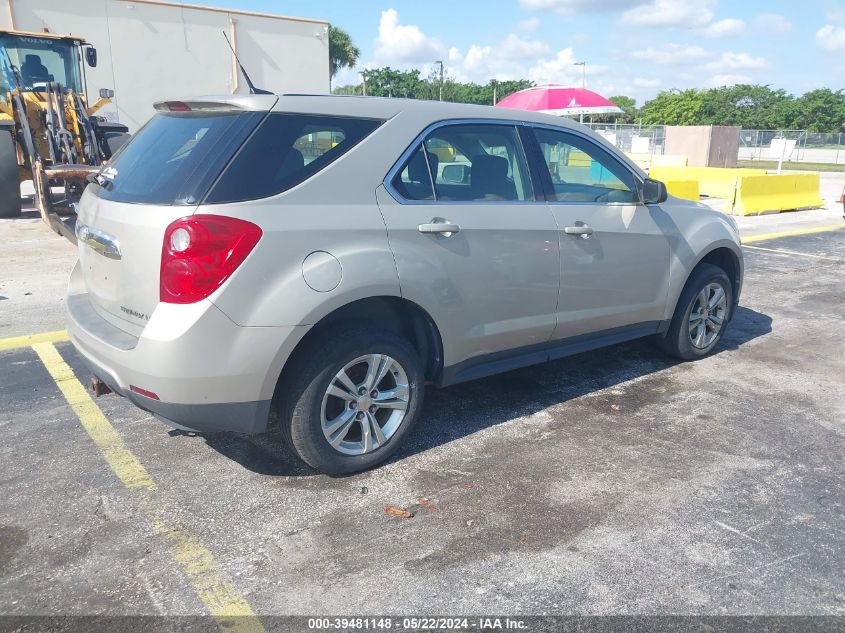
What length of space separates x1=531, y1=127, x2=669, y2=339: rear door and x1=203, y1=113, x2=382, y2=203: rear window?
138cm

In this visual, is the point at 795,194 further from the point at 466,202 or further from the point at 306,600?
the point at 306,600

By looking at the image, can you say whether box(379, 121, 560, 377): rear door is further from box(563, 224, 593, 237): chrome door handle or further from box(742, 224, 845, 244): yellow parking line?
box(742, 224, 845, 244): yellow parking line

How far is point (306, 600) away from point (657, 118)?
7047cm

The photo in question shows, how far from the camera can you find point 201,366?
2.95m

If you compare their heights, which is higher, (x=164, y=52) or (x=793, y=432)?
(x=164, y=52)

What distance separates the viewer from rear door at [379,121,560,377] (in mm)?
3498

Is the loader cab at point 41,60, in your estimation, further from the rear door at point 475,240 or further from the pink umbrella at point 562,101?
the rear door at point 475,240

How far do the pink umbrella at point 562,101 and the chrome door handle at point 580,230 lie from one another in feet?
53.3

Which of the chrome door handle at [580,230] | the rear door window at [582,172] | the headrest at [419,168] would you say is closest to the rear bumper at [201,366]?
the headrest at [419,168]

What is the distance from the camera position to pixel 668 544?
9.85 feet

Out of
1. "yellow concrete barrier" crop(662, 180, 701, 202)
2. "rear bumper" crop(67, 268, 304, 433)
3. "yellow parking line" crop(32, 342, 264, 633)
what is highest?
"yellow concrete barrier" crop(662, 180, 701, 202)

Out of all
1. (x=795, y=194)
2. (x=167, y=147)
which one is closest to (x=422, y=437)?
(x=167, y=147)

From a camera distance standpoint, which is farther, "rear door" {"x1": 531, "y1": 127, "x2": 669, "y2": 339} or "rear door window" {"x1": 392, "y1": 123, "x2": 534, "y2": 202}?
"rear door" {"x1": 531, "y1": 127, "x2": 669, "y2": 339}

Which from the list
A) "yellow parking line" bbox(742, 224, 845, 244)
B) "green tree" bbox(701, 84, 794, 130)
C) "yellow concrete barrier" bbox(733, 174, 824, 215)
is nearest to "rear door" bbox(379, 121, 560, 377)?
"yellow parking line" bbox(742, 224, 845, 244)
